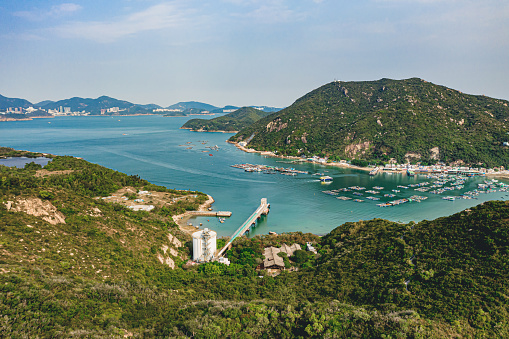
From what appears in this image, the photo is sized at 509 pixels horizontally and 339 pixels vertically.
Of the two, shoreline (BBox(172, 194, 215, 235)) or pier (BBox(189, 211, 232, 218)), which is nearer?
shoreline (BBox(172, 194, 215, 235))

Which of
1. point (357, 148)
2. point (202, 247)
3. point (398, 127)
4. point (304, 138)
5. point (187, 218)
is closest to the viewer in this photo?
point (202, 247)

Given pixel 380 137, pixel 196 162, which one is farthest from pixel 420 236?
pixel 380 137

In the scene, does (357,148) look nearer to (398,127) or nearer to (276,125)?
(398,127)

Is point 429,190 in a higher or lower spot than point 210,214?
higher

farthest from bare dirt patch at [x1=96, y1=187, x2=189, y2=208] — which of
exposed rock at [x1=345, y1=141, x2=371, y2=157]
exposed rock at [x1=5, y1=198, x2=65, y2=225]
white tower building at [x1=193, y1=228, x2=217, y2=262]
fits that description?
exposed rock at [x1=345, y1=141, x2=371, y2=157]

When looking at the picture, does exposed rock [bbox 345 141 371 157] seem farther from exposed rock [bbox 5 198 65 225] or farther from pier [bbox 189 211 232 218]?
exposed rock [bbox 5 198 65 225]

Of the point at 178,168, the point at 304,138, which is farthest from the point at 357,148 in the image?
the point at 178,168
